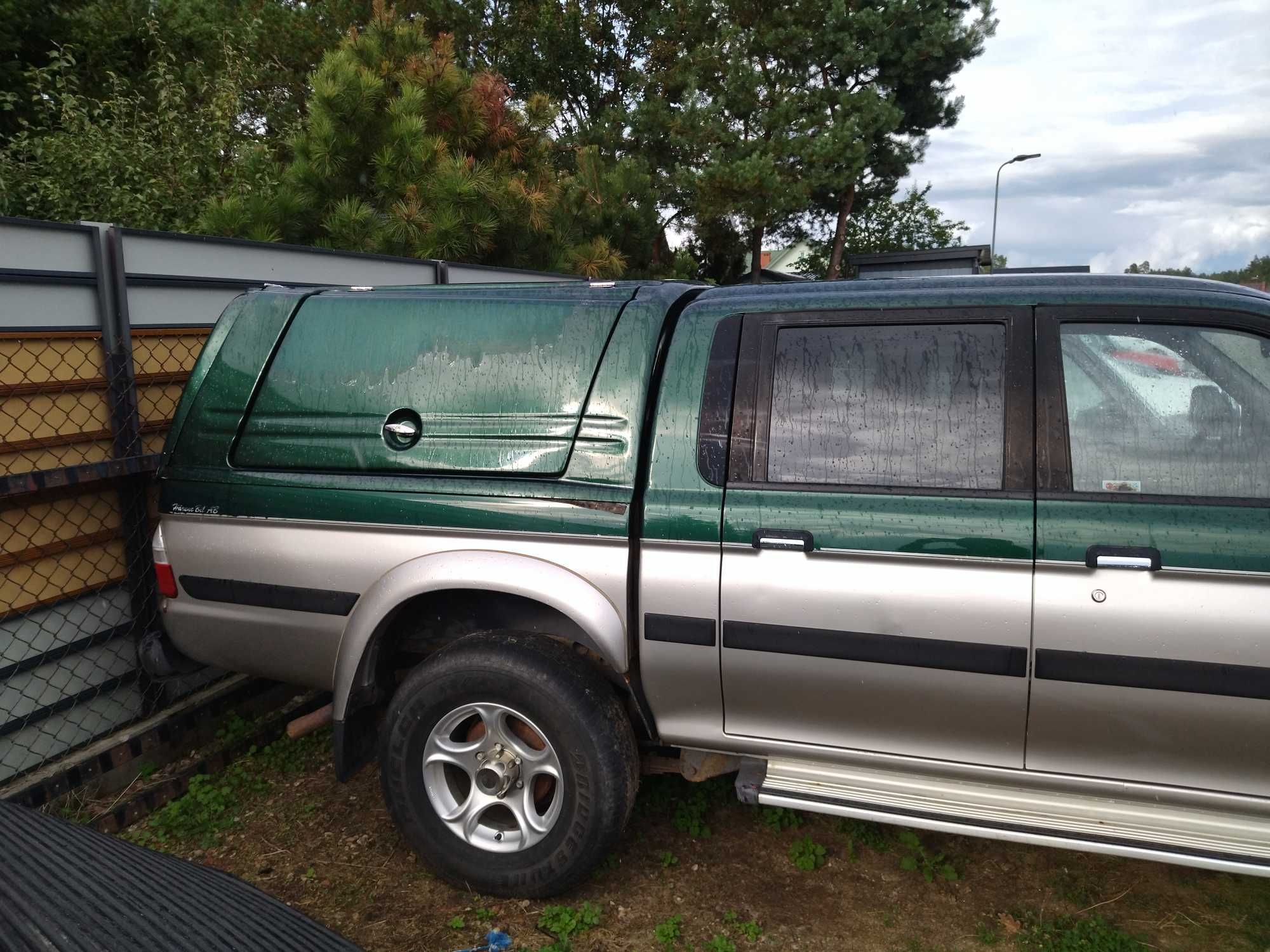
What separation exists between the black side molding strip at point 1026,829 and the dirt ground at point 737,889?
53cm

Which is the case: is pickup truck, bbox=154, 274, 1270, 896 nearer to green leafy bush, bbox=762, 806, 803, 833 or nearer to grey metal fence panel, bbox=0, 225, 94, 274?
green leafy bush, bbox=762, 806, 803, 833

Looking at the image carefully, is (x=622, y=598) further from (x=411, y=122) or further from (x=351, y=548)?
(x=411, y=122)

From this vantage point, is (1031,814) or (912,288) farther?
(912,288)

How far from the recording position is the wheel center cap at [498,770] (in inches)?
119

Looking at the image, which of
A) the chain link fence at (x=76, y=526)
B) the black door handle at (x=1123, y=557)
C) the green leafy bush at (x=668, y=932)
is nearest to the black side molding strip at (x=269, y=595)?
the chain link fence at (x=76, y=526)

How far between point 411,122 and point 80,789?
7120 millimetres

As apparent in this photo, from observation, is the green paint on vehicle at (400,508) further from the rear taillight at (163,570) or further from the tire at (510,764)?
the tire at (510,764)

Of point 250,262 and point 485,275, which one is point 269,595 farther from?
point 485,275

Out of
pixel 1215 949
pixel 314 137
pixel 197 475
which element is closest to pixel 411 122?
pixel 314 137

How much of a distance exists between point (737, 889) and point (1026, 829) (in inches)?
42.1

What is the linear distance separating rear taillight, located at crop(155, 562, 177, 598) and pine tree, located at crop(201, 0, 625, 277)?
5.62 meters

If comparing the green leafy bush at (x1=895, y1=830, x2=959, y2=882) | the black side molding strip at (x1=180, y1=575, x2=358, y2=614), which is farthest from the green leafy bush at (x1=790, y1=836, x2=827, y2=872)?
the black side molding strip at (x1=180, y1=575, x2=358, y2=614)

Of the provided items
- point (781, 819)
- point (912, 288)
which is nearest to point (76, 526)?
point (781, 819)

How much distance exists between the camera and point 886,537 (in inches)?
104
